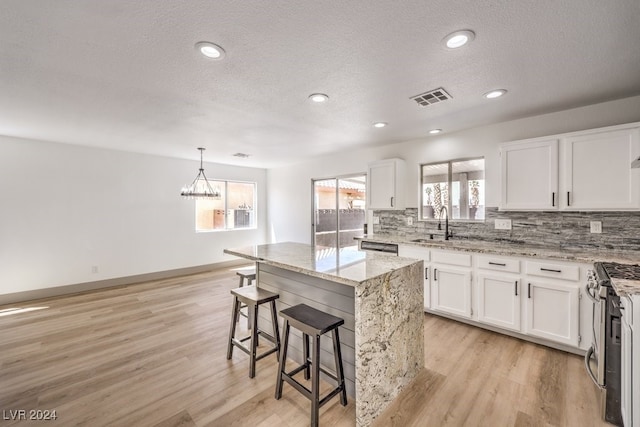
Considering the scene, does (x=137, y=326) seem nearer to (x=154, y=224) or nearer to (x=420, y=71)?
(x=154, y=224)

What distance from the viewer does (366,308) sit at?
177 centimetres

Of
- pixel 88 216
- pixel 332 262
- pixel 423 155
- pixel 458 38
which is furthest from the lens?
pixel 88 216

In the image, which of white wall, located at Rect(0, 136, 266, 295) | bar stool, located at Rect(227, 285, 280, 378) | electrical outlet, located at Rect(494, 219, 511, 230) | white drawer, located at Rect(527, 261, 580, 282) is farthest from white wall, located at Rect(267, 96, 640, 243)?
bar stool, located at Rect(227, 285, 280, 378)

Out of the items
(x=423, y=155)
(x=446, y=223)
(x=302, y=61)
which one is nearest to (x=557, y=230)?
(x=446, y=223)

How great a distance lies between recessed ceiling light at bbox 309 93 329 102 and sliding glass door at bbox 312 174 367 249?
2.59 meters

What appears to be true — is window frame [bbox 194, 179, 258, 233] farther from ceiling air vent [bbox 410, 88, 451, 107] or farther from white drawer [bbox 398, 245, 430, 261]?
ceiling air vent [bbox 410, 88, 451, 107]

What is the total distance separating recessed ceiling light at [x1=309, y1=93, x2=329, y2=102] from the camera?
8.53 ft

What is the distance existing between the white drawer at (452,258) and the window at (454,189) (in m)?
0.82

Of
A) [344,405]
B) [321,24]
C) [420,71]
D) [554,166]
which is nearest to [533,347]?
[554,166]

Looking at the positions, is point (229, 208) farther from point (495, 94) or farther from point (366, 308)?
point (495, 94)

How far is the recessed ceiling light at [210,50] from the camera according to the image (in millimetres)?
1811

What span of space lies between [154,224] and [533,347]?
6.13 m

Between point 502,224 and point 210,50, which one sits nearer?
point 210,50

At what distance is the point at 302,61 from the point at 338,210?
3.86m
